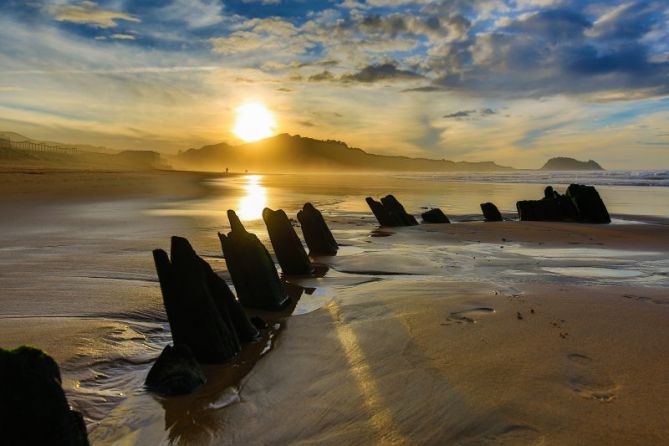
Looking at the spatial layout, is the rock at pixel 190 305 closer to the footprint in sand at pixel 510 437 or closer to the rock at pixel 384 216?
the footprint in sand at pixel 510 437

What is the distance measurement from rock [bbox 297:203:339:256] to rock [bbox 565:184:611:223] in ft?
37.6

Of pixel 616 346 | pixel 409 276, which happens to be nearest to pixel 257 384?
pixel 616 346

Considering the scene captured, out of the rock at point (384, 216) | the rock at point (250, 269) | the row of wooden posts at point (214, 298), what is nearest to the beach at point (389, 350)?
the row of wooden posts at point (214, 298)

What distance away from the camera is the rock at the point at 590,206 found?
1752cm

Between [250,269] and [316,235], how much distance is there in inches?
177

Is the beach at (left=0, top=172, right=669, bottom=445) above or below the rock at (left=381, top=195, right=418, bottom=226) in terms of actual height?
below

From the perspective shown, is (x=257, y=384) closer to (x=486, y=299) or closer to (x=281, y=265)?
(x=486, y=299)

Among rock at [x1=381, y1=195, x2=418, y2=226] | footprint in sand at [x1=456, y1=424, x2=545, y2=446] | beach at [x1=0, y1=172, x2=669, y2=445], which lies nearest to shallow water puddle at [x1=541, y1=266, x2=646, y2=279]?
beach at [x1=0, y1=172, x2=669, y2=445]

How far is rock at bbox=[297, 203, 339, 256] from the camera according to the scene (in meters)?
11.1

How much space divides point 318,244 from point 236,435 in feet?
25.7

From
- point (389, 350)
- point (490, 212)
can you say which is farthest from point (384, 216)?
point (389, 350)

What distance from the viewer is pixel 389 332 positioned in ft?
17.6

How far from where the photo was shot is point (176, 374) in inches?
158

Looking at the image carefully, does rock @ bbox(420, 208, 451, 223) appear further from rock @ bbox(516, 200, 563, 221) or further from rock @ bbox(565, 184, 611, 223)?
rock @ bbox(565, 184, 611, 223)
